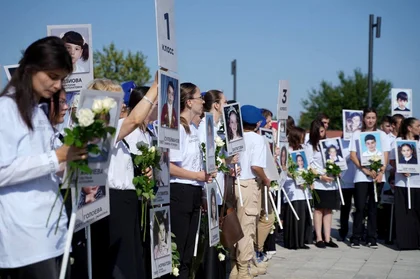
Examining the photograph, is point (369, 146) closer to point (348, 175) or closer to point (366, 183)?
point (366, 183)

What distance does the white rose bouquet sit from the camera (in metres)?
3.54

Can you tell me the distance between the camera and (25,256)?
3.45 m

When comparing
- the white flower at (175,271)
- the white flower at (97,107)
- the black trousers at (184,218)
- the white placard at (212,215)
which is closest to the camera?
the white flower at (97,107)

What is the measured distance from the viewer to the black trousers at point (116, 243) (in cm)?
518

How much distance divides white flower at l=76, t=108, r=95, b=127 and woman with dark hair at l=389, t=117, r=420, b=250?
9011mm

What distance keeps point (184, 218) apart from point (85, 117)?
121 inches

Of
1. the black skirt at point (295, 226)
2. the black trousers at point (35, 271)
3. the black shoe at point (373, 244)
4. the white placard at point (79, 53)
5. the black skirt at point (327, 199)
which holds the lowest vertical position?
the black shoe at point (373, 244)

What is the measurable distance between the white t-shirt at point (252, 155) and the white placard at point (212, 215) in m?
1.78

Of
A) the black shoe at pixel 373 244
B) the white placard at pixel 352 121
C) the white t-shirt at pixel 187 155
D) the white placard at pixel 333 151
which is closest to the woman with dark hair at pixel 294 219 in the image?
the white placard at pixel 333 151

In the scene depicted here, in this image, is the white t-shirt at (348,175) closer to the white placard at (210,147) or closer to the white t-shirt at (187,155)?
the white placard at (210,147)

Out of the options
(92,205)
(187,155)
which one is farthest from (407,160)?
(92,205)

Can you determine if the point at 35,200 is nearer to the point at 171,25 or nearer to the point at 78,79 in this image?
the point at 171,25

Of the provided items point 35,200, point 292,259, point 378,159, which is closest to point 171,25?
point 35,200

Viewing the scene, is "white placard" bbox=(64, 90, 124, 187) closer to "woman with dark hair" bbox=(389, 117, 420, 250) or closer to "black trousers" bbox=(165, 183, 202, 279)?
"black trousers" bbox=(165, 183, 202, 279)
